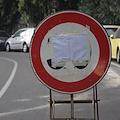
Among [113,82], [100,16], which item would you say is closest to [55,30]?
[113,82]

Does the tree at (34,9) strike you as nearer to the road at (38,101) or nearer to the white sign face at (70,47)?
the road at (38,101)

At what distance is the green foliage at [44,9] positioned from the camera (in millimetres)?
28172

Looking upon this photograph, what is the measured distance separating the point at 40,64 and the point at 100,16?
2401cm

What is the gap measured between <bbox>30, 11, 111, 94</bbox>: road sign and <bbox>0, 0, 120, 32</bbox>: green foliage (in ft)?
71.3

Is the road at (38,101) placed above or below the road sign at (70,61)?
below

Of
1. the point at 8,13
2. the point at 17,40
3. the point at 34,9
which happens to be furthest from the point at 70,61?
the point at 8,13

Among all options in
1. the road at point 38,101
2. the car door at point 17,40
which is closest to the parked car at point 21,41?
the car door at point 17,40

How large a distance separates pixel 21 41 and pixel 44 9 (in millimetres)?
7218

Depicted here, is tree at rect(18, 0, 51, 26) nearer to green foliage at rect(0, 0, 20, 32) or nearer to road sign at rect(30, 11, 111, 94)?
green foliage at rect(0, 0, 20, 32)

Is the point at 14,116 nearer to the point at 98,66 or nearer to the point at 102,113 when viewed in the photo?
A: the point at 102,113

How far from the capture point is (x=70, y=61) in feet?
15.7

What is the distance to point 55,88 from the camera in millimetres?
4824

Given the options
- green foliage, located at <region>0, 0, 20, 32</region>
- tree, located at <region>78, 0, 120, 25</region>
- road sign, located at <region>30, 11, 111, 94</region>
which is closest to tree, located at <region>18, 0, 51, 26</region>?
green foliage, located at <region>0, 0, 20, 32</region>

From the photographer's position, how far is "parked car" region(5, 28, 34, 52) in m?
26.7
